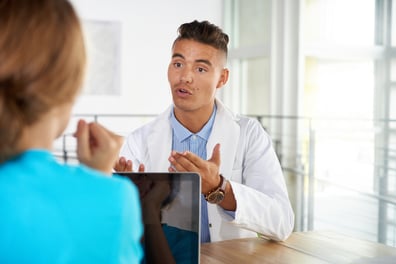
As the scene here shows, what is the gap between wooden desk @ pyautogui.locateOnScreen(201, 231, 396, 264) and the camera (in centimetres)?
126

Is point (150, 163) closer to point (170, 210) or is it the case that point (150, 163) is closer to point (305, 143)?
point (170, 210)

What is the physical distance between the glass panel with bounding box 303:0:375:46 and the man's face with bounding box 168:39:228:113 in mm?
3511

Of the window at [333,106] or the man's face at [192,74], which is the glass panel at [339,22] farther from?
the man's face at [192,74]

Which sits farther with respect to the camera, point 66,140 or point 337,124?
point 66,140

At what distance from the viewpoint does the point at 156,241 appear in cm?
106

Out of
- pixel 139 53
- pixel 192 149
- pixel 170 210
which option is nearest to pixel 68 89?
pixel 170 210

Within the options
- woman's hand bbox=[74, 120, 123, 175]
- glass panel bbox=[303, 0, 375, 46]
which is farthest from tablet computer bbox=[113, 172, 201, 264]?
glass panel bbox=[303, 0, 375, 46]

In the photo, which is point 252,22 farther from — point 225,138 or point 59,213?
point 59,213

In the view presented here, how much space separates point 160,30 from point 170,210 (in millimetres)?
5713

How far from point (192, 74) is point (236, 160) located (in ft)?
1.08

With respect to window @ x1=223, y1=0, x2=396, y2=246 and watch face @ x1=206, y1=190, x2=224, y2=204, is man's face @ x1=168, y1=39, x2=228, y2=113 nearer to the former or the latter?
watch face @ x1=206, y1=190, x2=224, y2=204

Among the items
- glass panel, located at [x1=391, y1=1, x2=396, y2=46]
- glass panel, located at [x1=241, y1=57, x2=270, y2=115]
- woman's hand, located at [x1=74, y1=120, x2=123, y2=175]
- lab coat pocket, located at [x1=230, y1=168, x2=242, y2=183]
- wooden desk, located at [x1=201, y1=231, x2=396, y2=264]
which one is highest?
glass panel, located at [x1=391, y1=1, x2=396, y2=46]

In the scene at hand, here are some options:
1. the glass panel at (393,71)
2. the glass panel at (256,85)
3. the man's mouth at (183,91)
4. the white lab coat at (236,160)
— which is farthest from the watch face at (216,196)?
the glass panel at (256,85)

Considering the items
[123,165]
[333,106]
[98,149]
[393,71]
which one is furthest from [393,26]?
[98,149]
